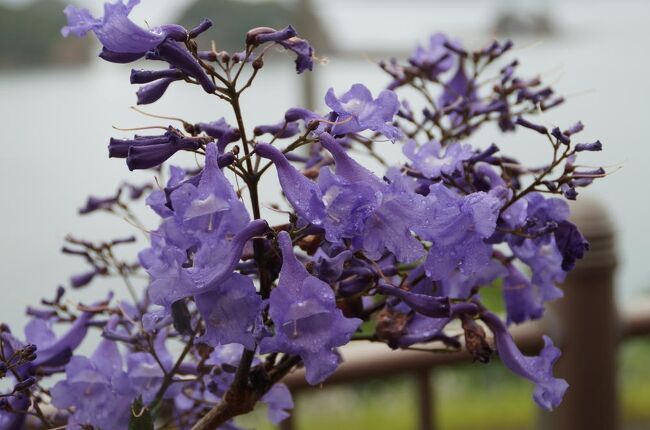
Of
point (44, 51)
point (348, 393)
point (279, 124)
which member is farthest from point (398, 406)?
point (279, 124)

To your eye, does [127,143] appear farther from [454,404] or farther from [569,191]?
[454,404]

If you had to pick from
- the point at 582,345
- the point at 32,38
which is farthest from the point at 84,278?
the point at 32,38

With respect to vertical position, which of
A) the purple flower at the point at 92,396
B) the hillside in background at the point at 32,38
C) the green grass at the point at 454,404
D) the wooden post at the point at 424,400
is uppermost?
the hillside in background at the point at 32,38

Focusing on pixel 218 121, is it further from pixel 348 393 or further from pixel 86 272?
pixel 348 393

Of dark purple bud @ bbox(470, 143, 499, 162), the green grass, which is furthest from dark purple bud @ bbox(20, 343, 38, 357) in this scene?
the green grass

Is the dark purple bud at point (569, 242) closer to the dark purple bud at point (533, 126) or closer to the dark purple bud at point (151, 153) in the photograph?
the dark purple bud at point (533, 126)

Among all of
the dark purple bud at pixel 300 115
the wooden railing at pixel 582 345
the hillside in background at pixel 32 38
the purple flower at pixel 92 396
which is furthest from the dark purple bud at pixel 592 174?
the hillside in background at pixel 32 38
